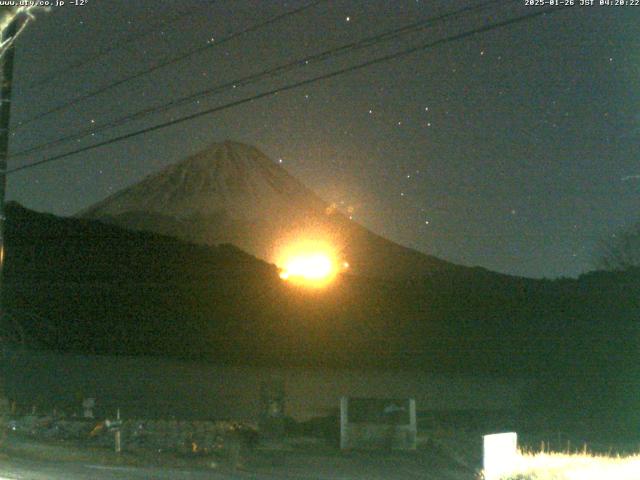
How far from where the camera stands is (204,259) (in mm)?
46344

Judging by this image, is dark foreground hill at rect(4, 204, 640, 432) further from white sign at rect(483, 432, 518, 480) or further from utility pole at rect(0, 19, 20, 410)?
white sign at rect(483, 432, 518, 480)

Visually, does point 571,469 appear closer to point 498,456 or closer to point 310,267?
point 498,456

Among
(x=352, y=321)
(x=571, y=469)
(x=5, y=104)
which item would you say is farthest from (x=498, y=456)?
(x=352, y=321)

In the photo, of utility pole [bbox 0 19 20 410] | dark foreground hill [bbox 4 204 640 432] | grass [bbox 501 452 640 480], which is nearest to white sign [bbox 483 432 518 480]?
grass [bbox 501 452 640 480]

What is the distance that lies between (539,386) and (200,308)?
14892mm

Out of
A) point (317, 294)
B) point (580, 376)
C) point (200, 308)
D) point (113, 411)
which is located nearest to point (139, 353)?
point (113, 411)

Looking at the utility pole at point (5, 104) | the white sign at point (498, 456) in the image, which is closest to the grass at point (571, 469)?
the white sign at point (498, 456)

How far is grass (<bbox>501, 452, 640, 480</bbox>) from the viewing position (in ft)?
46.8

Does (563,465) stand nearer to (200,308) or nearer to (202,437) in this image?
(202,437)

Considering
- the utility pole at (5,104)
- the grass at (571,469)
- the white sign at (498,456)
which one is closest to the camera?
the grass at (571,469)

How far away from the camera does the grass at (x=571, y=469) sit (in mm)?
14258

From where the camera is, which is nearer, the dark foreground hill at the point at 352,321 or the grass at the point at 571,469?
the grass at the point at 571,469

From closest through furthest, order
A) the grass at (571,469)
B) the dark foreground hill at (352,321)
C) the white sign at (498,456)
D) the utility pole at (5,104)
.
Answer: the grass at (571,469) < the white sign at (498,456) < the utility pole at (5,104) < the dark foreground hill at (352,321)

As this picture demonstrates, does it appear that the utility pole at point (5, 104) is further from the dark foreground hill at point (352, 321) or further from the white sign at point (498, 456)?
the dark foreground hill at point (352, 321)
